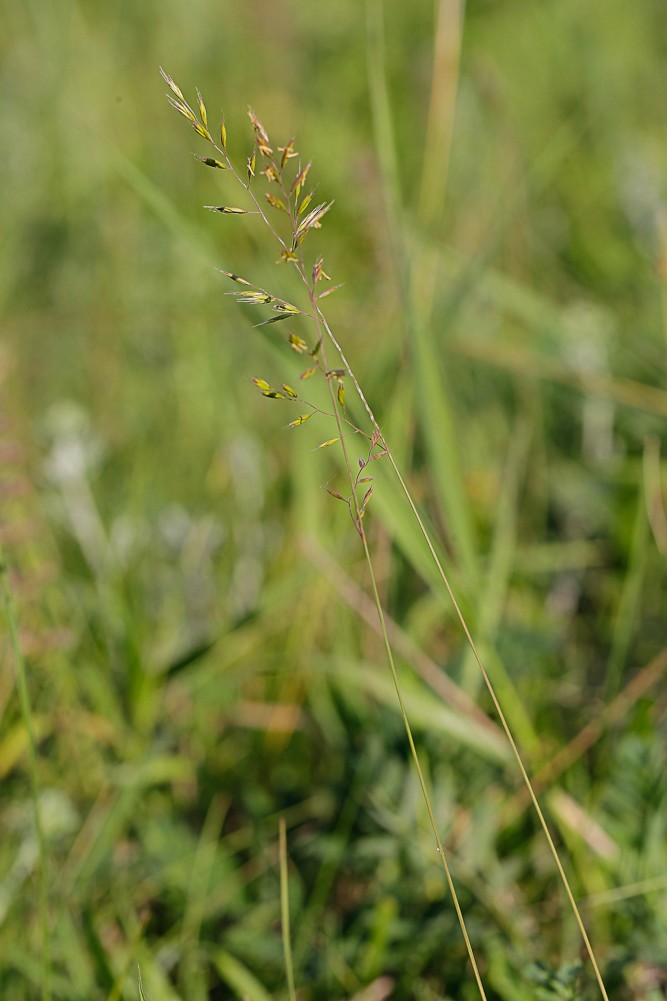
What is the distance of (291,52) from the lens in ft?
15.6

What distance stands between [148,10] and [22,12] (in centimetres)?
56

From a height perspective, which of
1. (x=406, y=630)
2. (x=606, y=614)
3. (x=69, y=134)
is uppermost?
(x=69, y=134)

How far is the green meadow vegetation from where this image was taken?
1271 mm

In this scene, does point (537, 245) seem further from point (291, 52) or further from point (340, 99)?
point (291, 52)

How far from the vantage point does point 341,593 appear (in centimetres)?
167

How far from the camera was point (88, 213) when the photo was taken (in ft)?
11.7

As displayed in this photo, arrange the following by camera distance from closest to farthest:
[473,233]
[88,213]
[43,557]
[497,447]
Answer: [43,557] < [497,447] < [473,233] < [88,213]

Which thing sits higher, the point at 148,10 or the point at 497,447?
the point at 148,10

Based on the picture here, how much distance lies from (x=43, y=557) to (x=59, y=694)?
0.37 m

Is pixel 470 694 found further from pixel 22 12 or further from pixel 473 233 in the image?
pixel 22 12

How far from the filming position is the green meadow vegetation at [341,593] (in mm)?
1271

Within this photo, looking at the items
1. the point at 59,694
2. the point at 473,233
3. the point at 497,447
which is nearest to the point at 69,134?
the point at 473,233

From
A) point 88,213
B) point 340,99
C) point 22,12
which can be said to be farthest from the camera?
point 22,12

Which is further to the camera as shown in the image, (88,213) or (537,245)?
(88,213)
